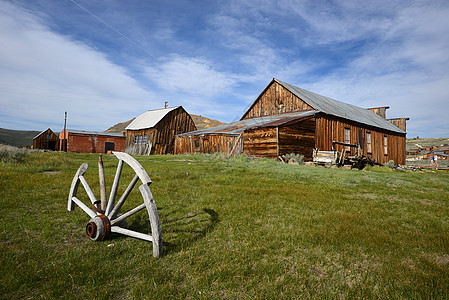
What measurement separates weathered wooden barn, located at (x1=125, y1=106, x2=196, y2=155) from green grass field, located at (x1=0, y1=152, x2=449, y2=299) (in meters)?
25.6

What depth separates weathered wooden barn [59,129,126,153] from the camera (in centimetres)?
3500

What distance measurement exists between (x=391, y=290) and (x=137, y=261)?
2.94 meters

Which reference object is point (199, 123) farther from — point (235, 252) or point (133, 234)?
point (235, 252)

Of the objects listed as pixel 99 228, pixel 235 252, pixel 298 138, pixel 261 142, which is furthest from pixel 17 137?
pixel 235 252

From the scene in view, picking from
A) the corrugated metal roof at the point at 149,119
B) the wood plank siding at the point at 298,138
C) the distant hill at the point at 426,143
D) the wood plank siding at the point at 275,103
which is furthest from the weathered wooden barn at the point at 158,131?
the distant hill at the point at 426,143

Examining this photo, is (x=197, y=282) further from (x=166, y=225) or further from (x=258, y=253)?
(x=166, y=225)

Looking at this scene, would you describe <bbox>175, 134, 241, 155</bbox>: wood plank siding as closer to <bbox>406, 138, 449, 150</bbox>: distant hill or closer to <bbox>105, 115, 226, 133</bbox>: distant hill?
<bbox>406, 138, 449, 150</bbox>: distant hill

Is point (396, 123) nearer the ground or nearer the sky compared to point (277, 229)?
nearer the sky

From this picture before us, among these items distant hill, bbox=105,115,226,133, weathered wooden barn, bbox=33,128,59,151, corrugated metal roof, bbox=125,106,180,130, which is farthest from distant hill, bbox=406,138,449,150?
weathered wooden barn, bbox=33,128,59,151

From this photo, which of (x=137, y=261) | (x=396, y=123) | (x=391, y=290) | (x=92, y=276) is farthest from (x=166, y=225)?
(x=396, y=123)

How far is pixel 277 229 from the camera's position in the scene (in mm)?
4199

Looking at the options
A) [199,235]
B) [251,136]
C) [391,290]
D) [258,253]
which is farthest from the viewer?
[251,136]

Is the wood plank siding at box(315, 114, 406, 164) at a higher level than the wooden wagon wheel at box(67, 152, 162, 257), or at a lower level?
higher

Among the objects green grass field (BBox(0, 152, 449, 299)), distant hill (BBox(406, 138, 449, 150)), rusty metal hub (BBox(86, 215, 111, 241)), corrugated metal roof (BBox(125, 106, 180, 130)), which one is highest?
corrugated metal roof (BBox(125, 106, 180, 130))
